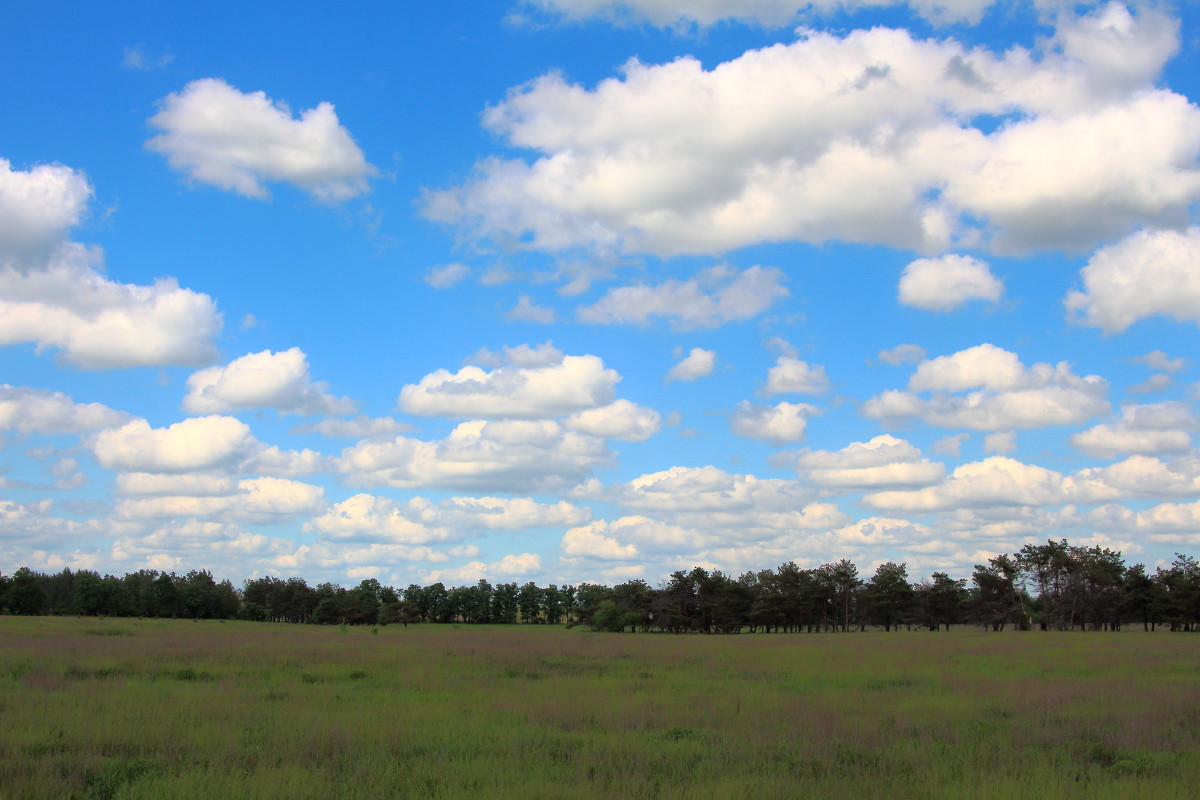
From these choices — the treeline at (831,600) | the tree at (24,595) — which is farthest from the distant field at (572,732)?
the tree at (24,595)

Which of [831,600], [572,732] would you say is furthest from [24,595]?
[572,732]

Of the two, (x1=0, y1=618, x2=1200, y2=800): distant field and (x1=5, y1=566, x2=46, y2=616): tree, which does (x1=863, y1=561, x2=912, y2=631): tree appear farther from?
(x1=5, y1=566, x2=46, y2=616): tree

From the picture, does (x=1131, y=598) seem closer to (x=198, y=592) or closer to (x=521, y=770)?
(x=521, y=770)

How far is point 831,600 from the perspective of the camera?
108 metres

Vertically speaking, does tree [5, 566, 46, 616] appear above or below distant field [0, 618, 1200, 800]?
below

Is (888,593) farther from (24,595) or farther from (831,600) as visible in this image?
(24,595)

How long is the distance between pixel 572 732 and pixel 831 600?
97803mm

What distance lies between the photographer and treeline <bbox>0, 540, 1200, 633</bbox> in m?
96.8

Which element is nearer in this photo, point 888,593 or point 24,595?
point 888,593

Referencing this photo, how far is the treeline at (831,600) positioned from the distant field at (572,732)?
73.1 metres

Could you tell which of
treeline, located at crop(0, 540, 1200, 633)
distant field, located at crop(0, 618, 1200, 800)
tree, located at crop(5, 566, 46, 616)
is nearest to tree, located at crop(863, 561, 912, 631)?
treeline, located at crop(0, 540, 1200, 633)

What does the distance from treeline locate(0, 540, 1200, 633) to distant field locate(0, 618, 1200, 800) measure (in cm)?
7306

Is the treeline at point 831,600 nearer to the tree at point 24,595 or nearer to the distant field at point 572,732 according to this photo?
the tree at point 24,595

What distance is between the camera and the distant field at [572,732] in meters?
12.9
